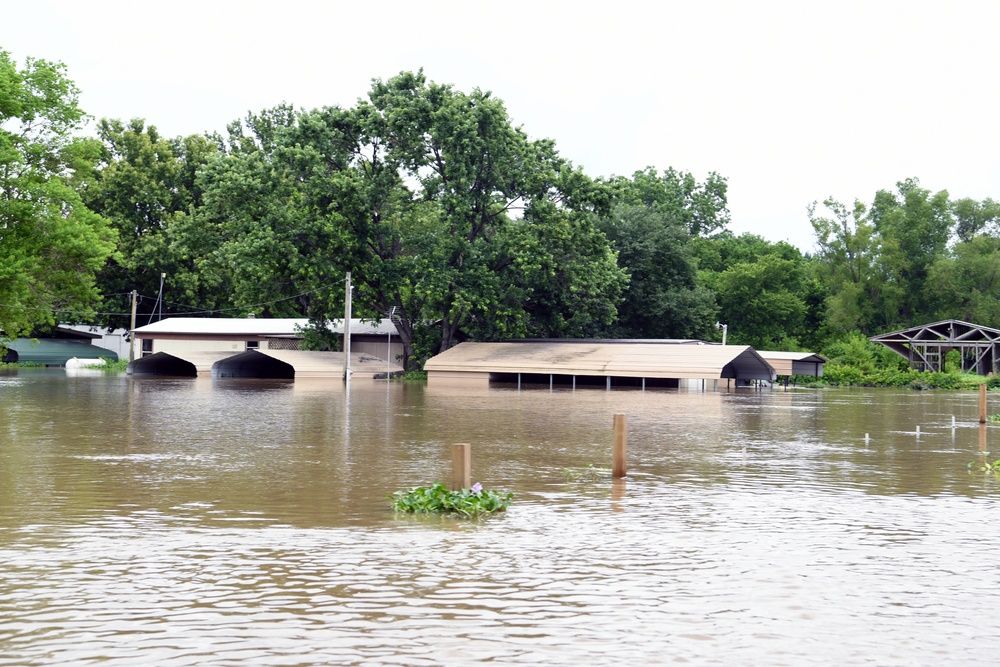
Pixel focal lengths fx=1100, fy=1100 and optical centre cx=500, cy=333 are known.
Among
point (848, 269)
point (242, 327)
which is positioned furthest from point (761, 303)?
point (242, 327)

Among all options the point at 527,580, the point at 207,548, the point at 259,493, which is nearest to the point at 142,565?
the point at 207,548

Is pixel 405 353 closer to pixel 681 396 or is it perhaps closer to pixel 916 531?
pixel 681 396

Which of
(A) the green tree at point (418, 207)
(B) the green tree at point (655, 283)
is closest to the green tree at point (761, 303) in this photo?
(B) the green tree at point (655, 283)

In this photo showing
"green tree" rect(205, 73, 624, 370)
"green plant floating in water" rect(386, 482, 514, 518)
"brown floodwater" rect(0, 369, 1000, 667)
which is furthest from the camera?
→ "green tree" rect(205, 73, 624, 370)

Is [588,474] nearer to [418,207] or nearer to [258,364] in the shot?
[418,207]

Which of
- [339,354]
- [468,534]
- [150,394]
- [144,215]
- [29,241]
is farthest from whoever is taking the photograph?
[144,215]

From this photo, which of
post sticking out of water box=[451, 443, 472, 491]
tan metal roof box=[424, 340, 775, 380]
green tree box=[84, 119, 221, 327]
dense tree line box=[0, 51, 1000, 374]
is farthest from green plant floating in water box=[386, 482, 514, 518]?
green tree box=[84, 119, 221, 327]

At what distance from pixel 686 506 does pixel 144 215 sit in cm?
8440

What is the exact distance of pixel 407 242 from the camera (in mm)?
66625

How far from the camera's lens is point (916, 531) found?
44.1ft

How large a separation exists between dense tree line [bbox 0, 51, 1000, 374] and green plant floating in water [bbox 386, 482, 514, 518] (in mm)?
38041

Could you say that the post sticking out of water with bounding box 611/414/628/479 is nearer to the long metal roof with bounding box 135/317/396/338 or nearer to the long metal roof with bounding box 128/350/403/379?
the long metal roof with bounding box 128/350/403/379

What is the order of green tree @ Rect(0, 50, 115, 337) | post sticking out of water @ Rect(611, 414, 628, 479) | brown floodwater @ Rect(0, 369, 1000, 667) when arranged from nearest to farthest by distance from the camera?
brown floodwater @ Rect(0, 369, 1000, 667) < post sticking out of water @ Rect(611, 414, 628, 479) < green tree @ Rect(0, 50, 115, 337)

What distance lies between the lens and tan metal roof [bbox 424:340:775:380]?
193 feet
